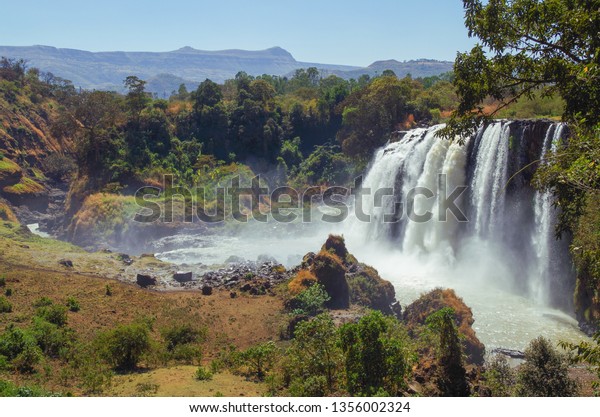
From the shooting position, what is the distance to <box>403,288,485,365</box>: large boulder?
15.5 m

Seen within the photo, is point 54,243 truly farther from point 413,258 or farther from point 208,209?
point 413,258

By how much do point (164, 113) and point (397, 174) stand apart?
87.2ft

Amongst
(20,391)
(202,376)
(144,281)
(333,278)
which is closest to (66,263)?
(144,281)

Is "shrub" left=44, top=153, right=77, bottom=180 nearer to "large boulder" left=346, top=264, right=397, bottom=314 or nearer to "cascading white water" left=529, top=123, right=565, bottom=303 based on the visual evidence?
"large boulder" left=346, top=264, right=397, bottom=314

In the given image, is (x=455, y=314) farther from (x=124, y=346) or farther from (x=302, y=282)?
(x=124, y=346)

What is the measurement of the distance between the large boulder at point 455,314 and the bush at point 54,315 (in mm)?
11241

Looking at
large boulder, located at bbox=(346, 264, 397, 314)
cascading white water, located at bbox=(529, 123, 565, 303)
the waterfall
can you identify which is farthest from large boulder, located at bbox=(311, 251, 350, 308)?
cascading white water, located at bbox=(529, 123, 565, 303)

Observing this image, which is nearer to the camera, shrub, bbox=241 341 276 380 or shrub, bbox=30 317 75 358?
shrub, bbox=241 341 276 380

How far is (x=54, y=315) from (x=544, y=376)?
13.9 meters

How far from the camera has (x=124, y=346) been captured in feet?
43.9

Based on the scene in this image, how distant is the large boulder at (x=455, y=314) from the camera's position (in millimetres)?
15500

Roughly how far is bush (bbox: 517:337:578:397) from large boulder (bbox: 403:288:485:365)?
17.5 ft

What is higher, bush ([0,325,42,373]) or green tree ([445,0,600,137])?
green tree ([445,0,600,137])

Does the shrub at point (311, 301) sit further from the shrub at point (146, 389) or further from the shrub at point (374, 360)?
the shrub at point (374, 360)
